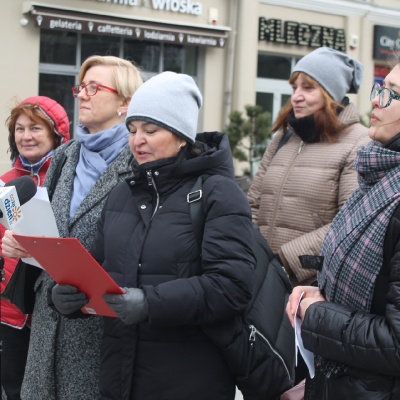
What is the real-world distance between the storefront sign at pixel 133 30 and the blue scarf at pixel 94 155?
9.31 meters

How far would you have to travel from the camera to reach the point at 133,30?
12.8 meters

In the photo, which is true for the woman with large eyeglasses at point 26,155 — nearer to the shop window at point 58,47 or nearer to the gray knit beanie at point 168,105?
the gray knit beanie at point 168,105

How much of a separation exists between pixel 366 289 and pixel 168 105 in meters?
0.98

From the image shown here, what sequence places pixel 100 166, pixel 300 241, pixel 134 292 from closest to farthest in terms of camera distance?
pixel 134 292 → pixel 100 166 → pixel 300 241

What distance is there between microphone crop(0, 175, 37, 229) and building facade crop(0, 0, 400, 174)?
7.57 meters

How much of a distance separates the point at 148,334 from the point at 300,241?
1.26 meters


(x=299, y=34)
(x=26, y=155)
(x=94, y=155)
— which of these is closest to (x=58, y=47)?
(x=299, y=34)

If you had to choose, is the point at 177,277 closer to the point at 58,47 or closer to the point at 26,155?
the point at 26,155

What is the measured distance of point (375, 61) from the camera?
1648 cm

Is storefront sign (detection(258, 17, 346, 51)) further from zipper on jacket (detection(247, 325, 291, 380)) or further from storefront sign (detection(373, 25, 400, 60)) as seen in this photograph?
zipper on jacket (detection(247, 325, 291, 380))

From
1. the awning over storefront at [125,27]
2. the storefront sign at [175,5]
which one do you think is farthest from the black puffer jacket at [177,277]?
the storefront sign at [175,5]

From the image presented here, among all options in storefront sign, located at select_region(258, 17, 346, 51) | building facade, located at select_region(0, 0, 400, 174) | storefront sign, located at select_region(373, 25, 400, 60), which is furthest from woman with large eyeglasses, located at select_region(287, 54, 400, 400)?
storefront sign, located at select_region(373, 25, 400, 60)

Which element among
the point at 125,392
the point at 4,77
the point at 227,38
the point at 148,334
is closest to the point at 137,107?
the point at 148,334

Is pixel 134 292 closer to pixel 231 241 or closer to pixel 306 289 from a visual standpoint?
pixel 231 241
